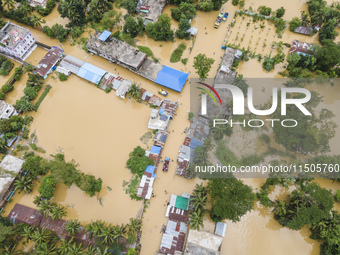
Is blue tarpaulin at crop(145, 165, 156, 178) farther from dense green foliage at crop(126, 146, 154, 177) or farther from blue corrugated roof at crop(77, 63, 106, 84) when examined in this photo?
blue corrugated roof at crop(77, 63, 106, 84)

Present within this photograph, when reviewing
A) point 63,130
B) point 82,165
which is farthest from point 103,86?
point 82,165

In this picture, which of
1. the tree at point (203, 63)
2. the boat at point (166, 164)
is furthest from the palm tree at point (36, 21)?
the boat at point (166, 164)

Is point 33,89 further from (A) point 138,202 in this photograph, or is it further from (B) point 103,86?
(A) point 138,202

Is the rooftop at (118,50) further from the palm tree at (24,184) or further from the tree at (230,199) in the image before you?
the tree at (230,199)

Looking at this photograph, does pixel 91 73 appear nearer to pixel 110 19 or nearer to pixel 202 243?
pixel 110 19

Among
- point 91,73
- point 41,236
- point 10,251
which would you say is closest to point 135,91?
point 91,73

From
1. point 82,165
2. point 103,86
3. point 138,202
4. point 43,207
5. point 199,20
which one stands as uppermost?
point 199,20

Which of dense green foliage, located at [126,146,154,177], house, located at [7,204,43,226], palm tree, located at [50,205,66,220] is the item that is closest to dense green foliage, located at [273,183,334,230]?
dense green foliage, located at [126,146,154,177]
